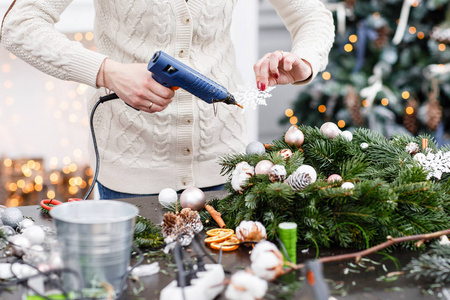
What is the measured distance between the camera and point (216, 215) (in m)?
0.82

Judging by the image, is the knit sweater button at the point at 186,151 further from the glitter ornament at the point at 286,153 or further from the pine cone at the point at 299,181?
the pine cone at the point at 299,181

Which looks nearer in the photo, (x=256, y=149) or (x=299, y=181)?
(x=299, y=181)

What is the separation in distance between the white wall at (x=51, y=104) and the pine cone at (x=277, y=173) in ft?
5.46

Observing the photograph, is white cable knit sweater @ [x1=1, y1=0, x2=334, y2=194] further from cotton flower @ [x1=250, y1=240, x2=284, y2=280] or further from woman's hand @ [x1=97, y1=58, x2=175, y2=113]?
cotton flower @ [x1=250, y1=240, x2=284, y2=280]

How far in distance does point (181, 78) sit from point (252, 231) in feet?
1.12

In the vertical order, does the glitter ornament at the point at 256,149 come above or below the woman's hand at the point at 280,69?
below

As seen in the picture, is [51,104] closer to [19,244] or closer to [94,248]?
[19,244]

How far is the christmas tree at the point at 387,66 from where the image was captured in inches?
103

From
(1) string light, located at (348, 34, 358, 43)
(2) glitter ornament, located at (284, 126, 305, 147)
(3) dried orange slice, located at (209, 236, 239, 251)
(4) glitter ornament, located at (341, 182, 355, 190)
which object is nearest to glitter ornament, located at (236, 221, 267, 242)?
(3) dried orange slice, located at (209, 236, 239, 251)

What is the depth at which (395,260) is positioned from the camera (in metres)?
0.67

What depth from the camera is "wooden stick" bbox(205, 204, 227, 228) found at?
2.64ft

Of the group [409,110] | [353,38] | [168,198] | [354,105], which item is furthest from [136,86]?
[409,110]

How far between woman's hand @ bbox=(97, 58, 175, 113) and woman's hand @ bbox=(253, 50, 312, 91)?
0.66 feet

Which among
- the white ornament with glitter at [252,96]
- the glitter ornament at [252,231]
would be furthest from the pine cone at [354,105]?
the glitter ornament at [252,231]
